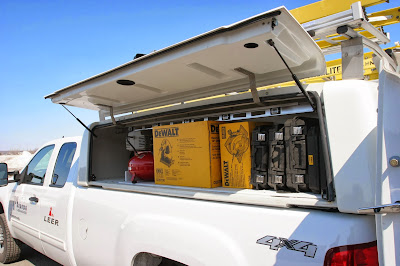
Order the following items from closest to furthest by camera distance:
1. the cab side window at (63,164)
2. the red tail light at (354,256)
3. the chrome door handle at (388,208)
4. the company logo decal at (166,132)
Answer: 1. the chrome door handle at (388,208)
2. the red tail light at (354,256)
3. the company logo decal at (166,132)
4. the cab side window at (63,164)

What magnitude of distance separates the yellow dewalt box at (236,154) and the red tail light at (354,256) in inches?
36.6

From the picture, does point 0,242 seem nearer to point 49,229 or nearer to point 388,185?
point 49,229

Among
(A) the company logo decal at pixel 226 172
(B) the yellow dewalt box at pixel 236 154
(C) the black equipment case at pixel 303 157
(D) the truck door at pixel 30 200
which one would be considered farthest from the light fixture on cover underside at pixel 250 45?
(D) the truck door at pixel 30 200

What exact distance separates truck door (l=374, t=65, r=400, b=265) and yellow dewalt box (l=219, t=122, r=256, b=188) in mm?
1045

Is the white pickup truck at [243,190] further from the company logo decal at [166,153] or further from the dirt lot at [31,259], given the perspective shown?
the dirt lot at [31,259]

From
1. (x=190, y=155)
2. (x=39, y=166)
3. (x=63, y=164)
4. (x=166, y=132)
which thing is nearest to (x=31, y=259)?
(x=39, y=166)

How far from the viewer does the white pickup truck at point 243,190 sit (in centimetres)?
140

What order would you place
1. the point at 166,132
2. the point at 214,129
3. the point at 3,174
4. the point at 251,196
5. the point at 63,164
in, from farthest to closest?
the point at 3,174 < the point at 63,164 < the point at 166,132 < the point at 214,129 < the point at 251,196

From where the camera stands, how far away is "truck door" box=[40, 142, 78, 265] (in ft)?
10.3

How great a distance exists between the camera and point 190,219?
1.97m

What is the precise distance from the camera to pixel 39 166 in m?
4.10

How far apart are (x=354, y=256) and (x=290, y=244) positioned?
11.3 inches

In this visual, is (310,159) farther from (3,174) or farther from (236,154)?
(3,174)

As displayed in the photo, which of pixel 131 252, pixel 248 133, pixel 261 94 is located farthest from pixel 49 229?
pixel 261 94
